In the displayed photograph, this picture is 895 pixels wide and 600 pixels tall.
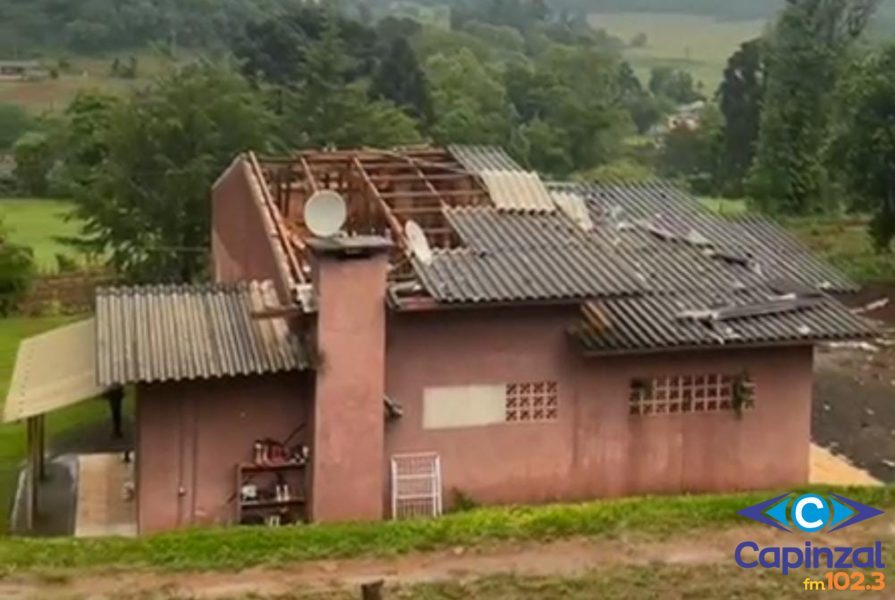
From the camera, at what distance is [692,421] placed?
17000 millimetres

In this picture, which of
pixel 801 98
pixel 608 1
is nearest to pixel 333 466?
pixel 801 98

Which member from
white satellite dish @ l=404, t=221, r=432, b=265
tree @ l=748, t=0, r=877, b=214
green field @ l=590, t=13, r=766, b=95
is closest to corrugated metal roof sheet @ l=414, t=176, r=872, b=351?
white satellite dish @ l=404, t=221, r=432, b=265

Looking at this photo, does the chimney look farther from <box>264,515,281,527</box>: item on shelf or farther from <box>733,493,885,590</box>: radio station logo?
<box>733,493,885,590</box>: radio station logo

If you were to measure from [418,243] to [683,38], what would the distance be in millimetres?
154184

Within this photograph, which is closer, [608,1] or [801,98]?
[801,98]

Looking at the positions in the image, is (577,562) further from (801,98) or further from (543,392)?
(801,98)

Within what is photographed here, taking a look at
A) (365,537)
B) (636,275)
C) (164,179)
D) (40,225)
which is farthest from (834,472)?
(40,225)

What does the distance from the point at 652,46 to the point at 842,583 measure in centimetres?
14779

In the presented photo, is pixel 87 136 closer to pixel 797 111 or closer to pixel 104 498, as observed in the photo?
pixel 797 111

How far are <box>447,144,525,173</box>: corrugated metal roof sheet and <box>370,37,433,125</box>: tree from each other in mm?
30673

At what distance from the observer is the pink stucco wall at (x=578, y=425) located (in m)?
16.1

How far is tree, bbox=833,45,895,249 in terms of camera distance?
3120 centimetres

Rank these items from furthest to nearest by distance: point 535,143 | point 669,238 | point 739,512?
point 535,143 < point 669,238 < point 739,512

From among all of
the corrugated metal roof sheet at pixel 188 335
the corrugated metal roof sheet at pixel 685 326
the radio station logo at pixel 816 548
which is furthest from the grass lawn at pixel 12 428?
the radio station logo at pixel 816 548
